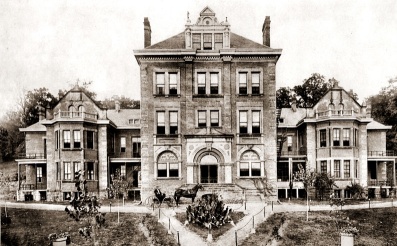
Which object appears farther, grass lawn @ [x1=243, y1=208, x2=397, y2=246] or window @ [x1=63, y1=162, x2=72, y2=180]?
window @ [x1=63, y1=162, x2=72, y2=180]

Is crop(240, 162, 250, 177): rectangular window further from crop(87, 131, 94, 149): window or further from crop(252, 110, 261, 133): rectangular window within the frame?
crop(87, 131, 94, 149): window

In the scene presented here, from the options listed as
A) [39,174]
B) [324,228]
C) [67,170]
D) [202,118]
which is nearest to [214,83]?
[202,118]

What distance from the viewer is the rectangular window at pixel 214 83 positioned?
2964cm

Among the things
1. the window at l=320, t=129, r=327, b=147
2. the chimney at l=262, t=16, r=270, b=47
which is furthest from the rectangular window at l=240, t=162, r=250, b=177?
the chimney at l=262, t=16, r=270, b=47

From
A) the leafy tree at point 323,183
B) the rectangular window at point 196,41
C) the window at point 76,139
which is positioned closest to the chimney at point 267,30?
the rectangular window at point 196,41

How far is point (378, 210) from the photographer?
2505cm

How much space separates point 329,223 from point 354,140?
13135 mm

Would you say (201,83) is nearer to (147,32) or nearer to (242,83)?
(242,83)

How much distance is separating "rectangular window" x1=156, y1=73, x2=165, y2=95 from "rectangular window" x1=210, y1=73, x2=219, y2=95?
12.0ft

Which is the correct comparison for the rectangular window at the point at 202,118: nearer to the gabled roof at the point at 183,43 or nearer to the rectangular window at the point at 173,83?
the rectangular window at the point at 173,83

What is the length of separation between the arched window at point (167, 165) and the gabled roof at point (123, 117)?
932 centimetres

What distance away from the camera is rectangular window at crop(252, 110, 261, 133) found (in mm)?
29641

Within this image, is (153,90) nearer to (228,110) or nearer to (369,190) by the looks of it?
(228,110)

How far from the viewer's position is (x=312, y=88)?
57250mm
